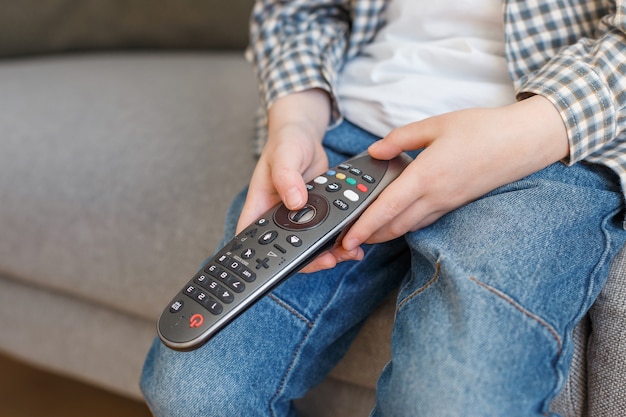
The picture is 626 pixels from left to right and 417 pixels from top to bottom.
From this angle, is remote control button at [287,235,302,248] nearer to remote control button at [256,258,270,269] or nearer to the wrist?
remote control button at [256,258,270,269]

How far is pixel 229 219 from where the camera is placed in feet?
1.74

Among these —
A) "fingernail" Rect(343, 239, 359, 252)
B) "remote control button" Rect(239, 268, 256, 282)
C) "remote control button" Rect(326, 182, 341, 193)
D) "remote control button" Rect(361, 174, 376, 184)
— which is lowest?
"remote control button" Rect(239, 268, 256, 282)

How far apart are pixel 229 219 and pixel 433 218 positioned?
0.19m

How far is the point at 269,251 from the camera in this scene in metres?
0.39

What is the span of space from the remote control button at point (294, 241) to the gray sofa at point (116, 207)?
0.52ft

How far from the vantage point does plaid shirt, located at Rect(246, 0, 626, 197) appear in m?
0.42

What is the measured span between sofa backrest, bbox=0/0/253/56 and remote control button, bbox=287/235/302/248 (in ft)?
2.24

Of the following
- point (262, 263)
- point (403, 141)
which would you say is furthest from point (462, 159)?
point (262, 263)

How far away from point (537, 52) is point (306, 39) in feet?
0.69

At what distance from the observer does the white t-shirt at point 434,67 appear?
49 centimetres

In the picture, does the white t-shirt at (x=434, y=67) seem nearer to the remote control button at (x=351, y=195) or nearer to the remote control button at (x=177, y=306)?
the remote control button at (x=351, y=195)

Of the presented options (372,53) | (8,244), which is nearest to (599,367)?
(372,53)

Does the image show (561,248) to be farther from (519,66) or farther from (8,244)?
(8,244)

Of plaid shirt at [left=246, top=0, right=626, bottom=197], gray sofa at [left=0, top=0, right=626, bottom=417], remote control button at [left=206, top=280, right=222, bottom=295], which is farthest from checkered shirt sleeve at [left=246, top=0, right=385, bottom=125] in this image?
remote control button at [left=206, top=280, right=222, bottom=295]
